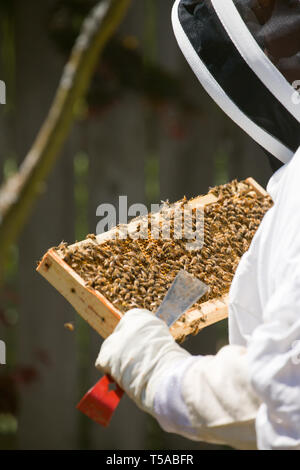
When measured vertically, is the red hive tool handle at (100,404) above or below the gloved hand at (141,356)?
below

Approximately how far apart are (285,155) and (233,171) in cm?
219

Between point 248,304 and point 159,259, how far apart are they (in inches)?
23.6

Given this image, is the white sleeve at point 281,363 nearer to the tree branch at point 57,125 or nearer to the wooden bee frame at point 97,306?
the wooden bee frame at point 97,306

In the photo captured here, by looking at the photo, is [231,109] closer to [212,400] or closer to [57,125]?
[212,400]

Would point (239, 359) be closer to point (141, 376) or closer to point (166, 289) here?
point (141, 376)

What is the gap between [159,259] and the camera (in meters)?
2.29

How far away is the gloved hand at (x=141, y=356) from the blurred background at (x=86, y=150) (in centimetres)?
217

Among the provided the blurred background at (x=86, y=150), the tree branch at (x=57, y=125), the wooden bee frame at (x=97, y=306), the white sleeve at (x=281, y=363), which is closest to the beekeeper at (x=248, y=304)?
the white sleeve at (x=281, y=363)

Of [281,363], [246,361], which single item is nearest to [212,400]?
[246,361]

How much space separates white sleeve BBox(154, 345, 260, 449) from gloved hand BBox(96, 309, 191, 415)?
2.1 inches

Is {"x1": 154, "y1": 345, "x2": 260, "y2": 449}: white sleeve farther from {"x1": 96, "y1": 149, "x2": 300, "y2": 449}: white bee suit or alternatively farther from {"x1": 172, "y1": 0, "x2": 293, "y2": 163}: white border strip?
{"x1": 172, "y1": 0, "x2": 293, "y2": 163}: white border strip

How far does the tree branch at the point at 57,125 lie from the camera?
349cm

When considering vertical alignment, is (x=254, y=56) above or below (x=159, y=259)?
above

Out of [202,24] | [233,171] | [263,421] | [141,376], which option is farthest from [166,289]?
[233,171]
